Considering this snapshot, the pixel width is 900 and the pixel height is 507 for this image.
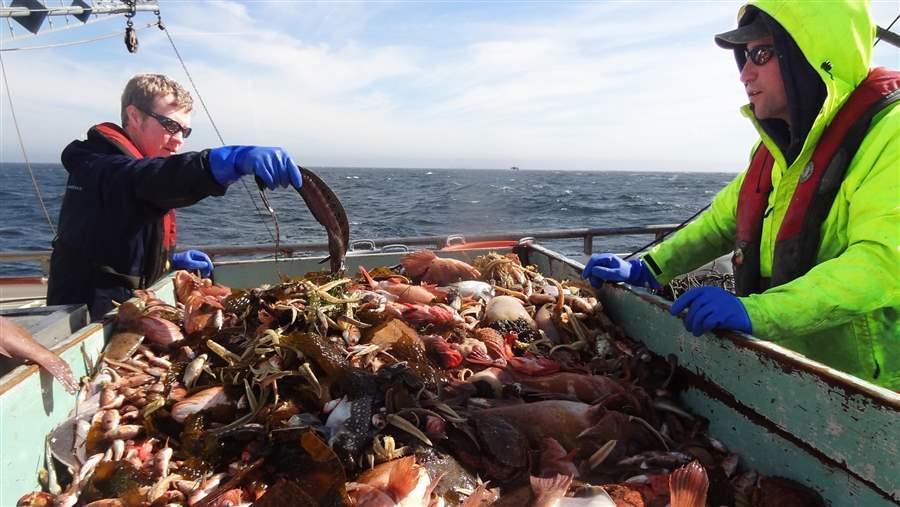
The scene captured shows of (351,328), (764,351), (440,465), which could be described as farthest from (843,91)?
(351,328)

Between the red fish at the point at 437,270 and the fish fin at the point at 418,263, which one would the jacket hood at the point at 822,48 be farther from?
the fish fin at the point at 418,263

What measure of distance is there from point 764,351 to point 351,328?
205 cm

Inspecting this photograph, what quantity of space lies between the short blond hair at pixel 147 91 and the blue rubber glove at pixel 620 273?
10.2 feet

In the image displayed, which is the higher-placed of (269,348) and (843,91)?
(843,91)

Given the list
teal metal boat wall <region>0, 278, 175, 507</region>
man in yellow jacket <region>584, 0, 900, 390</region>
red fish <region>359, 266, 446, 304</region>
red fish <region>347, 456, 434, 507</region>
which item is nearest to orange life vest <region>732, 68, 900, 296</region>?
man in yellow jacket <region>584, 0, 900, 390</region>

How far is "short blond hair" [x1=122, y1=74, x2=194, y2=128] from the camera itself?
350cm

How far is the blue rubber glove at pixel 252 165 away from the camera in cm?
298

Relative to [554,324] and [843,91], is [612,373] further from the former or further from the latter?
[843,91]

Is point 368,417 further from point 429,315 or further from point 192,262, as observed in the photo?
point 192,262

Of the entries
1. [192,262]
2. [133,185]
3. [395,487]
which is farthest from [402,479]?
[192,262]

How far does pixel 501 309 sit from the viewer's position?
3.59 meters

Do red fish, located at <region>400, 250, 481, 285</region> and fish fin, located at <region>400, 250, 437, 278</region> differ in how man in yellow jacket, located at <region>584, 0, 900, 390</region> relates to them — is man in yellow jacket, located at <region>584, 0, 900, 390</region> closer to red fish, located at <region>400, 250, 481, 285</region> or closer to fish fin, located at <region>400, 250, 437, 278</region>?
red fish, located at <region>400, 250, 481, 285</region>

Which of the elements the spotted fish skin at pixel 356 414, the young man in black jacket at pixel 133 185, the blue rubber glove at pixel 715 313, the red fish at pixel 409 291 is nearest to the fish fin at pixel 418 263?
the red fish at pixel 409 291

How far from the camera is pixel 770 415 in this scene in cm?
219
